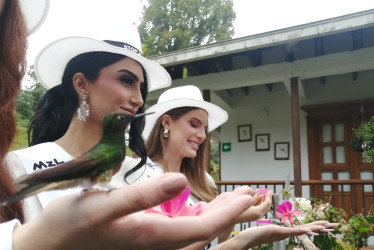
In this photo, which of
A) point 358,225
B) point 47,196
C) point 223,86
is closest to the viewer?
point 47,196

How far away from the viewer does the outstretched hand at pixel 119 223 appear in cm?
66

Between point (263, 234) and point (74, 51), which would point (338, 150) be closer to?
point (263, 234)

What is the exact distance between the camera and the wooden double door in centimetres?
770

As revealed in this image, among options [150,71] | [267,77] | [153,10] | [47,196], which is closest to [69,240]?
[47,196]

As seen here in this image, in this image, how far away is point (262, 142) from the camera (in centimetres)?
891

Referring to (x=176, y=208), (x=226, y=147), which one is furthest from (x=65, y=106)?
(x=226, y=147)

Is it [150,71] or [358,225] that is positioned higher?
[150,71]

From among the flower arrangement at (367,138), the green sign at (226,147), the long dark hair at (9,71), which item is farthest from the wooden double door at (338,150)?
the long dark hair at (9,71)

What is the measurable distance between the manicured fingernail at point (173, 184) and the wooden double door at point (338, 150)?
7.77 meters

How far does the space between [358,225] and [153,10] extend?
2352cm

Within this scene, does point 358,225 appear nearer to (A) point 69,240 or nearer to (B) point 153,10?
(A) point 69,240

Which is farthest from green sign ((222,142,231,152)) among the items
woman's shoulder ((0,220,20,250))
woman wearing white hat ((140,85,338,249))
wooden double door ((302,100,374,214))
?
woman's shoulder ((0,220,20,250))

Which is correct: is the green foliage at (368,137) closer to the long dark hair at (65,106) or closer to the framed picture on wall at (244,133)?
the framed picture on wall at (244,133)

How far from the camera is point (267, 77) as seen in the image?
23.0ft
